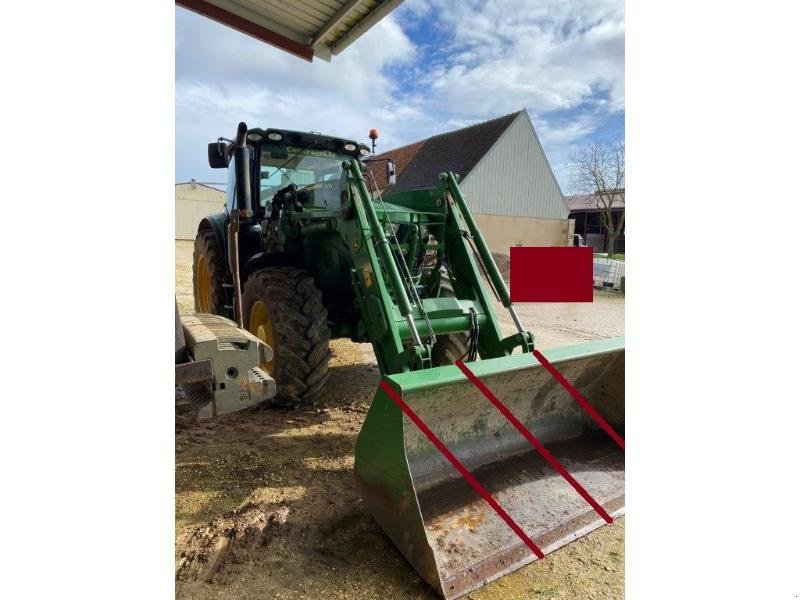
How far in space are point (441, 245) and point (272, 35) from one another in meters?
1.64

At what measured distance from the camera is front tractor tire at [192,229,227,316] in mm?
4559

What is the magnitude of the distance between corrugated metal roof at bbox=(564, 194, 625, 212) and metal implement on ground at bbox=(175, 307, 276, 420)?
17.6 m

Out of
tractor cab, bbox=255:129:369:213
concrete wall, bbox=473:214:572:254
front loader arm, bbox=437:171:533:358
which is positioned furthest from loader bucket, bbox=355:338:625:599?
concrete wall, bbox=473:214:572:254

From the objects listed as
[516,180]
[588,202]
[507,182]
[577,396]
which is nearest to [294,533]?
[577,396]

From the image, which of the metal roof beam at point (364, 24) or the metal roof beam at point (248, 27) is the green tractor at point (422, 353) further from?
the metal roof beam at point (364, 24)

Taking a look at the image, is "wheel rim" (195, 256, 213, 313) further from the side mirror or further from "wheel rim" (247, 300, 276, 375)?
"wheel rim" (247, 300, 276, 375)

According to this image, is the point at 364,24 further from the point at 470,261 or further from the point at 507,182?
the point at 507,182

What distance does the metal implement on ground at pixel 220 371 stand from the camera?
174cm

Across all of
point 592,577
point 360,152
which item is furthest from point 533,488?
point 360,152

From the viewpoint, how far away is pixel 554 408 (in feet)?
8.96

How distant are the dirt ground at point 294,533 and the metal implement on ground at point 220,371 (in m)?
0.61

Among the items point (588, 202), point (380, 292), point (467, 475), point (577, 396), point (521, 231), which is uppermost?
point (588, 202)

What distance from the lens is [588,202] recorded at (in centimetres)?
2092
